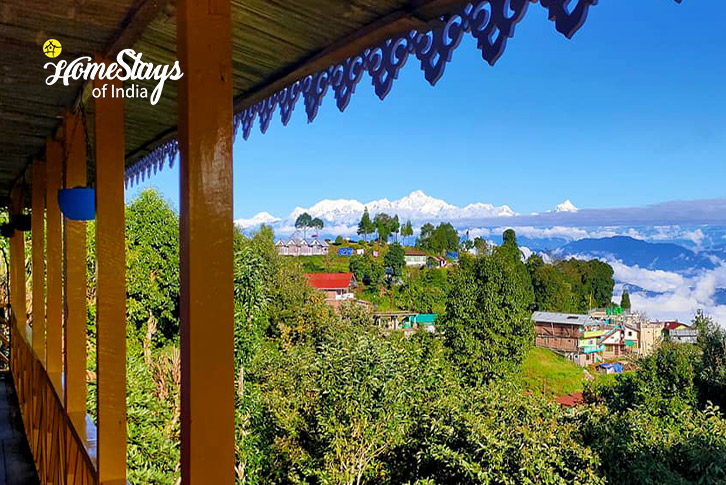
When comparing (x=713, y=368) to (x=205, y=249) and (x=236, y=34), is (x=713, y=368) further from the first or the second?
(x=205, y=249)

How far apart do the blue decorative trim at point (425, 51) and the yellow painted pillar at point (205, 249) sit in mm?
471

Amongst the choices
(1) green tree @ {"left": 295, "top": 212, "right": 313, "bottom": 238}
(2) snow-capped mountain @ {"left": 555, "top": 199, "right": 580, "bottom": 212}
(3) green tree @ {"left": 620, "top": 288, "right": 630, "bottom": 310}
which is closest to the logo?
(3) green tree @ {"left": 620, "top": 288, "right": 630, "bottom": 310}

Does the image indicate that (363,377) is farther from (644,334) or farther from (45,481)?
(644,334)

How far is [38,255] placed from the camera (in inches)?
156

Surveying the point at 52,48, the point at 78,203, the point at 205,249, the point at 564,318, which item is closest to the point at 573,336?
the point at 564,318

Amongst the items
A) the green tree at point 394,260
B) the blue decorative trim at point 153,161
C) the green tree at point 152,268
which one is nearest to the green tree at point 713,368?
the green tree at point 152,268

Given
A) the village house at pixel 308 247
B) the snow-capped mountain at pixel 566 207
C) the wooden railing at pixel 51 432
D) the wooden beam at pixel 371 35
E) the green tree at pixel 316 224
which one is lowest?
the village house at pixel 308 247

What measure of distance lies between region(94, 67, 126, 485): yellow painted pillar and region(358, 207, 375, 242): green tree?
204ft

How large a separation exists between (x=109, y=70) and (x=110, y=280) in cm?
69

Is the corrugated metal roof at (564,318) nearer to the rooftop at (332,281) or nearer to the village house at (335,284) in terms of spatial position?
the village house at (335,284)

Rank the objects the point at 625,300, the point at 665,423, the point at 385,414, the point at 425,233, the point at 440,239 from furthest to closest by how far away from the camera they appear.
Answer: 1. the point at 425,233
2. the point at 440,239
3. the point at 625,300
4. the point at 665,423
5. the point at 385,414

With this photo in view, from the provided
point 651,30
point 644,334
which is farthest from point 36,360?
point 651,30

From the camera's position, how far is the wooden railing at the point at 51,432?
1.93 metres

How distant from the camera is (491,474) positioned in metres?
7.86
